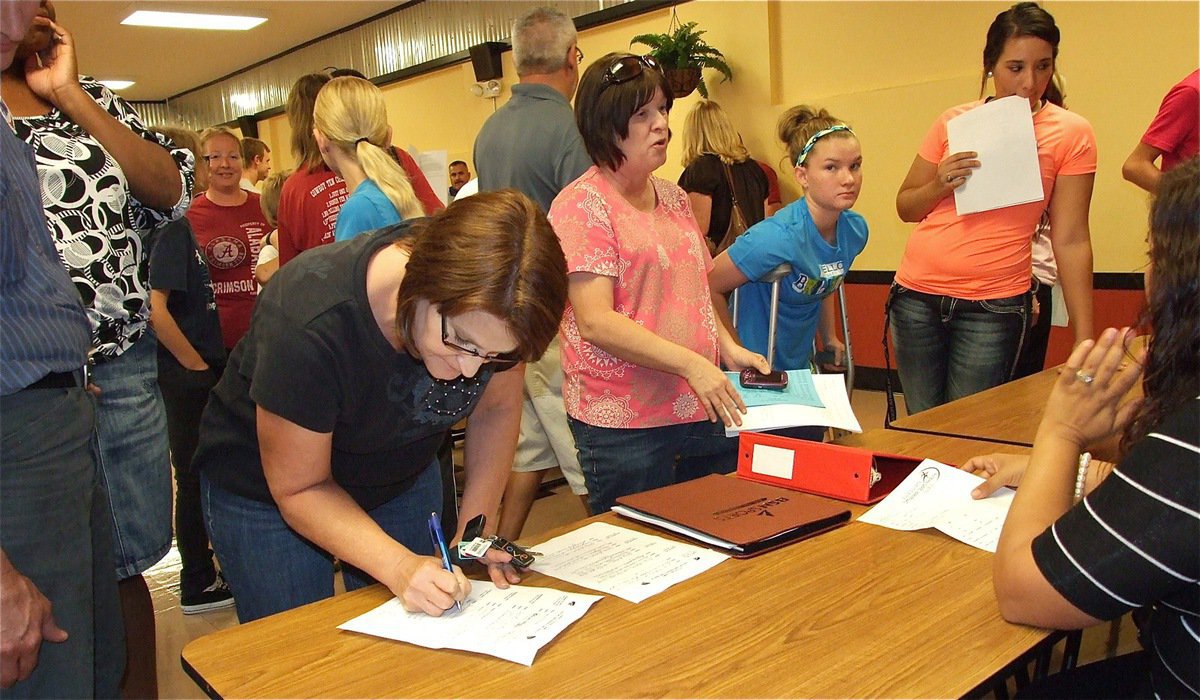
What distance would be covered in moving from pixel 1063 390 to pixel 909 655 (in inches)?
16.2

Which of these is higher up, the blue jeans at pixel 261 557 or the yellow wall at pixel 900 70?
the yellow wall at pixel 900 70

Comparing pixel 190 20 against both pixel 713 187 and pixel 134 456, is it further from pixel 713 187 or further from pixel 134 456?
pixel 134 456

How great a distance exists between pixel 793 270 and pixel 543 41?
3.62 feet

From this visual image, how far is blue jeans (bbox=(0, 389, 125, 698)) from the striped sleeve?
49.6 inches

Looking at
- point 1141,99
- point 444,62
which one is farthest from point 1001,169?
point 444,62

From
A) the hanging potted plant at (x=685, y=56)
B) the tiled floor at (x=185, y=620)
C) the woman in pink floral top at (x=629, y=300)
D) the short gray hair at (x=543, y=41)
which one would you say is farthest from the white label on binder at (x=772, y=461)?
the hanging potted plant at (x=685, y=56)

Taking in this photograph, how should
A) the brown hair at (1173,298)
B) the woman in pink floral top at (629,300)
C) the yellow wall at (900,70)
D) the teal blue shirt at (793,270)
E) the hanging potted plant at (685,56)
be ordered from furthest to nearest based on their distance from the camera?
the hanging potted plant at (685,56) → the yellow wall at (900,70) → the teal blue shirt at (793,270) → the woman in pink floral top at (629,300) → the brown hair at (1173,298)

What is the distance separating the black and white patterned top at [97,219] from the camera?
154 centimetres

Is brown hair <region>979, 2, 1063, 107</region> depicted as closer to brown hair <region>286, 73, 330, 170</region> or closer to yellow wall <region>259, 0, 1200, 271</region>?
brown hair <region>286, 73, 330, 170</region>

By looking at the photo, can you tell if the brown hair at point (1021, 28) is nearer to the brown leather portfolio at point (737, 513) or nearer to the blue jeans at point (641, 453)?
the blue jeans at point (641, 453)

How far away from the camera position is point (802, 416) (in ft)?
5.82

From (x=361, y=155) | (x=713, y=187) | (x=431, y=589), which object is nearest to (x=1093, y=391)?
(x=431, y=589)

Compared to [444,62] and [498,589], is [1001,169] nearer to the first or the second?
[498,589]

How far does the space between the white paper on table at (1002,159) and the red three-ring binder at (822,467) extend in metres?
1.09
